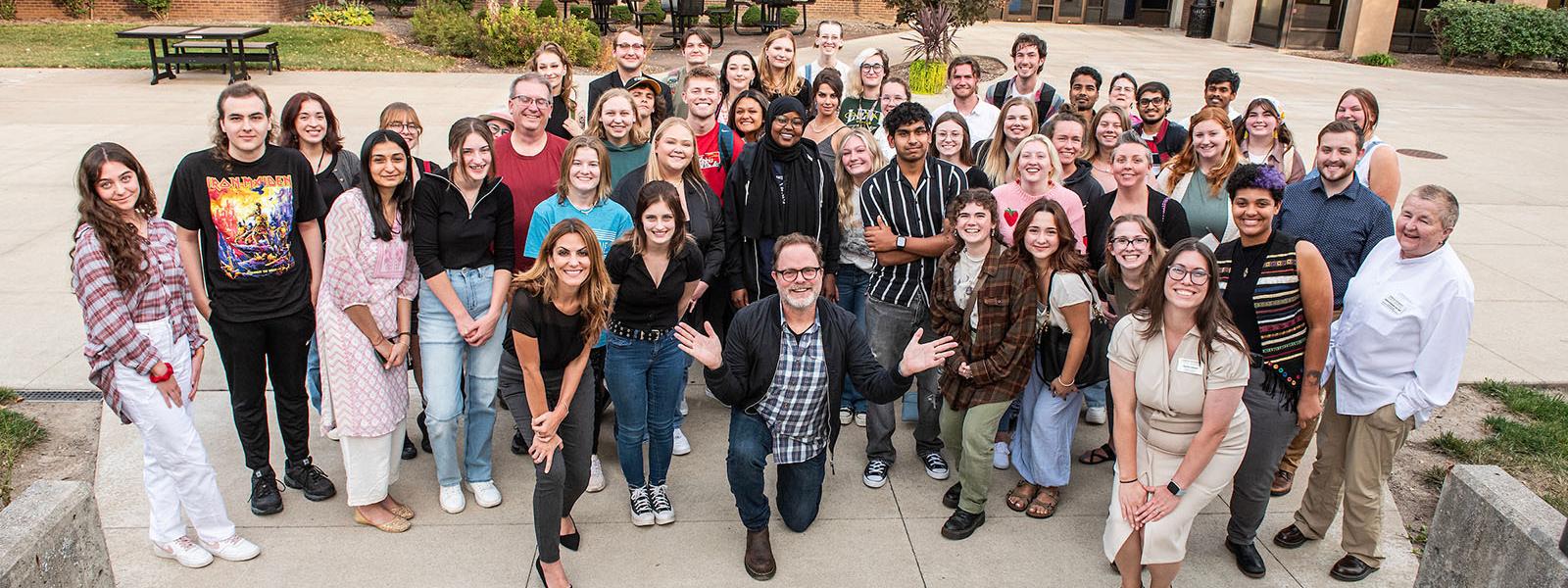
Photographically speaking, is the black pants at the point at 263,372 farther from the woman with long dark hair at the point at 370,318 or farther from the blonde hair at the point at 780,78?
the blonde hair at the point at 780,78

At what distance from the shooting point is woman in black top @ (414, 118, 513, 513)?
14.0ft

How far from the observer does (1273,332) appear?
12.8ft

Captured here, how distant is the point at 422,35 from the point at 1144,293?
19912 mm

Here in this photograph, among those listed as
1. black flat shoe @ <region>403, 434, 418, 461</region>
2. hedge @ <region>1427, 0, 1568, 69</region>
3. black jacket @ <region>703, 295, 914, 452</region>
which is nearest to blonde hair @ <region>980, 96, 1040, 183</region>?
black jacket @ <region>703, 295, 914, 452</region>

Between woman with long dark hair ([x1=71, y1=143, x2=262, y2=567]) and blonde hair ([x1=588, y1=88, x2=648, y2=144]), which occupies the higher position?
blonde hair ([x1=588, y1=88, x2=648, y2=144])

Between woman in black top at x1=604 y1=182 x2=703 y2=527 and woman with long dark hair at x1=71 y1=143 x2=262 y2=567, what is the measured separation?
5.19ft

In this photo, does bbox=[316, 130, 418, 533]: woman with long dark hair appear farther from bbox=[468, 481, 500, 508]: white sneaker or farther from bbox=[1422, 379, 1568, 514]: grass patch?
bbox=[1422, 379, 1568, 514]: grass patch

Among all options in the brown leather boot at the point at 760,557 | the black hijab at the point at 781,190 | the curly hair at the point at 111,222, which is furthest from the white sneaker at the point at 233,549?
the black hijab at the point at 781,190

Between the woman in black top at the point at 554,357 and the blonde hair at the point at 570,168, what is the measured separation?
63cm

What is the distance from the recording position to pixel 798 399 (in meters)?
4.13

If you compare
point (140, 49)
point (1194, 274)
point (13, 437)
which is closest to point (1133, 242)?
point (1194, 274)

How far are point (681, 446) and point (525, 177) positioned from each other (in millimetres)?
1552

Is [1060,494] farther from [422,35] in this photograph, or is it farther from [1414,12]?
[1414,12]

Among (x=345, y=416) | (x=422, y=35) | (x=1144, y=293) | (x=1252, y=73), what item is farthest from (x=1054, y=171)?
(x=422, y=35)
